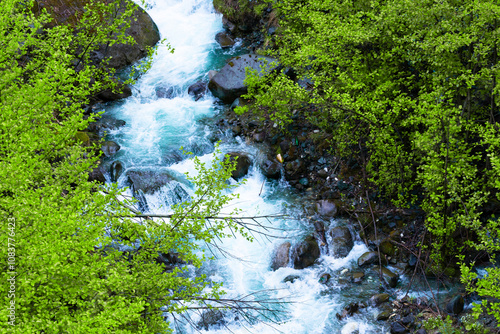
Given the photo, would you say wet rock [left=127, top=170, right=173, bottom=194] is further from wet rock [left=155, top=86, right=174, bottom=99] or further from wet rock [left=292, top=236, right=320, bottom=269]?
wet rock [left=155, top=86, right=174, bottom=99]

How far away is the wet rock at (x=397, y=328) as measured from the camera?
8023 mm

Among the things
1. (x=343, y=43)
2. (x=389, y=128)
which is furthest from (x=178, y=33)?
(x=389, y=128)

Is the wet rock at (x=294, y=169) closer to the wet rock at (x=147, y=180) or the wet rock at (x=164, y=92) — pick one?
the wet rock at (x=147, y=180)

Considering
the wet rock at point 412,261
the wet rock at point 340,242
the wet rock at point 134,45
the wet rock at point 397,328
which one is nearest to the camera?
the wet rock at point 397,328

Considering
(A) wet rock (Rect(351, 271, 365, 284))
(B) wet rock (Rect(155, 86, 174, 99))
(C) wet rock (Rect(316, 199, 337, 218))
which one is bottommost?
(A) wet rock (Rect(351, 271, 365, 284))

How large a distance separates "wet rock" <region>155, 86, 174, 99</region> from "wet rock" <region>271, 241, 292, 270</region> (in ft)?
28.6

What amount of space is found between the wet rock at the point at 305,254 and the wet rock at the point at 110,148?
7.02m

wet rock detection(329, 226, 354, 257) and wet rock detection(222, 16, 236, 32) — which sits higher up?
wet rock detection(222, 16, 236, 32)

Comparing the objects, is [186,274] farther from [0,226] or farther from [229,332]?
[0,226]

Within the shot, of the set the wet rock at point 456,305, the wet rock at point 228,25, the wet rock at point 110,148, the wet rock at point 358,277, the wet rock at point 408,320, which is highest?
the wet rock at point 228,25

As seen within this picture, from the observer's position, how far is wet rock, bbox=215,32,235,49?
18.5 metres

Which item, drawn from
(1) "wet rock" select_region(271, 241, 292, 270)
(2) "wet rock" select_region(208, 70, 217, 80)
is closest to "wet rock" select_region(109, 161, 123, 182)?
(2) "wet rock" select_region(208, 70, 217, 80)

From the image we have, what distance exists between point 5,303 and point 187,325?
14.2 ft

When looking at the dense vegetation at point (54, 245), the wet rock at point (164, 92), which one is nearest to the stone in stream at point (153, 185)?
the dense vegetation at point (54, 245)
